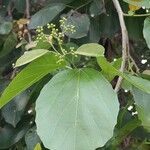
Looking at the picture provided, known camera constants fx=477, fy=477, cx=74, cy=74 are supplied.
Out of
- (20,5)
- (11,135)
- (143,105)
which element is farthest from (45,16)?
(143,105)

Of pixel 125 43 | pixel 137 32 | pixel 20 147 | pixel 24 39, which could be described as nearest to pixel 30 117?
pixel 20 147

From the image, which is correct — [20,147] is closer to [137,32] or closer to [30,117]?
[30,117]

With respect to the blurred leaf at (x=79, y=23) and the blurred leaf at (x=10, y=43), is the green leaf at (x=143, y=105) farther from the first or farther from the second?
the blurred leaf at (x=10, y=43)

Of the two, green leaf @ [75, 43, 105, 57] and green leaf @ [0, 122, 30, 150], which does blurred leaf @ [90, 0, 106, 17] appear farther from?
green leaf @ [75, 43, 105, 57]

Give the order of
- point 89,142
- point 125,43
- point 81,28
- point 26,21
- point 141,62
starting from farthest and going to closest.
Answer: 1. point 141,62
2. point 26,21
3. point 81,28
4. point 125,43
5. point 89,142

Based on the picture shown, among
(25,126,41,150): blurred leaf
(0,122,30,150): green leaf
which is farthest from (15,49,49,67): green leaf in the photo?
(0,122,30,150): green leaf

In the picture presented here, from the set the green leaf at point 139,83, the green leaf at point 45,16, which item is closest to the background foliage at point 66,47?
the green leaf at point 45,16
